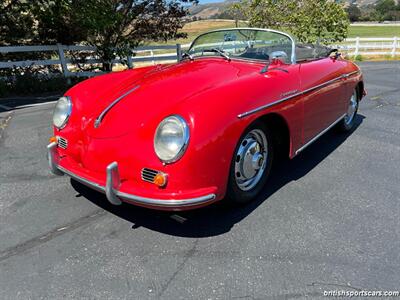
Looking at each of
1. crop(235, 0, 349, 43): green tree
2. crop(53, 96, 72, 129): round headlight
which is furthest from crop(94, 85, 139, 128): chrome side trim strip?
crop(235, 0, 349, 43): green tree

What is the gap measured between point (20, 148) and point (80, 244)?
2401mm

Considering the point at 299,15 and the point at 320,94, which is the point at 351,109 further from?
the point at 299,15

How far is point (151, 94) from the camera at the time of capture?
262 centimetres

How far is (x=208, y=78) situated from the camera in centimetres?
275

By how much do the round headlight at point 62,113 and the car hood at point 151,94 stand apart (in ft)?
0.73

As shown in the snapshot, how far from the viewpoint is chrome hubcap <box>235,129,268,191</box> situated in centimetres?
265

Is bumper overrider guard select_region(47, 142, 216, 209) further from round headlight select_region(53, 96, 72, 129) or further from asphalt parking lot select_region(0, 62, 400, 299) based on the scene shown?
round headlight select_region(53, 96, 72, 129)

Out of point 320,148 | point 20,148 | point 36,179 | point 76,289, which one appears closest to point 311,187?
point 320,148

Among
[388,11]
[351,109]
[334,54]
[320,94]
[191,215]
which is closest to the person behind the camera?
[191,215]

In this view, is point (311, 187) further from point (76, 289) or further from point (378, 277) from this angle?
point (76, 289)

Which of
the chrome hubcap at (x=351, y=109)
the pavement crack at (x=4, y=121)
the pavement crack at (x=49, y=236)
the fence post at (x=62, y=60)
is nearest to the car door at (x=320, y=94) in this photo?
the chrome hubcap at (x=351, y=109)

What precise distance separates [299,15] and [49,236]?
11.3 metres

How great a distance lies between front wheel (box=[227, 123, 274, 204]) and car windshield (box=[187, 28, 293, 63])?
90cm

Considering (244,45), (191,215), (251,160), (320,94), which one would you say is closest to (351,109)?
(320,94)
